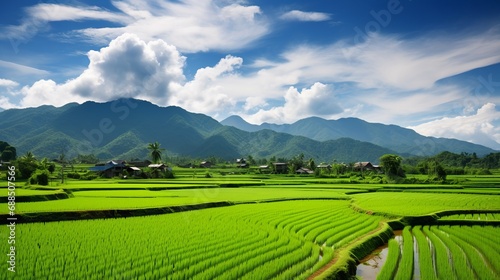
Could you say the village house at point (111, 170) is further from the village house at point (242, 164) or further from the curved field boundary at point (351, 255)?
the curved field boundary at point (351, 255)

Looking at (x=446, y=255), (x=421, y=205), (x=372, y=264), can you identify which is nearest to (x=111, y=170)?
(x=421, y=205)

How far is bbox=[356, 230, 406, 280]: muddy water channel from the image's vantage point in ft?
33.0

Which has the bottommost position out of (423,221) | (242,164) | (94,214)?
(423,221)

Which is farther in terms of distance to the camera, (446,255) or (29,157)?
(29,157)

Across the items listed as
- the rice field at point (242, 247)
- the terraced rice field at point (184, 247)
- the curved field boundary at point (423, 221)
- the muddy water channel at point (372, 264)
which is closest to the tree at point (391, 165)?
the curved field boundary at point (423, 221)

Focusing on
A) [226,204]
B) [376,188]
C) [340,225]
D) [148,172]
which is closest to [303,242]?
→ [340,225]

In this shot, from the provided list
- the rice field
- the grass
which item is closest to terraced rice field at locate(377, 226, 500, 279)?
the rice field

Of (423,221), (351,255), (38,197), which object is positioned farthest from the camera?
(38,197)

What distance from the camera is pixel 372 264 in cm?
1112

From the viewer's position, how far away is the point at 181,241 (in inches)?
462

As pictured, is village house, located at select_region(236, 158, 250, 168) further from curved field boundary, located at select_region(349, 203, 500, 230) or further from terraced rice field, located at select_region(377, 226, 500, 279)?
terraced rice field, located at select_region(377, 226, 500, 279)

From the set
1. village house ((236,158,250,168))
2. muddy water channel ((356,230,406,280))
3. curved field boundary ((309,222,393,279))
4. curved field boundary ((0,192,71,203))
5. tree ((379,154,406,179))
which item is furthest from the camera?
village house ((236,158,250,168))

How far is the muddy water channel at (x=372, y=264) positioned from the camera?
33.0 feet

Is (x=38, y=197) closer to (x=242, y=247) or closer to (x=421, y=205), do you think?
(x=242, y=247)
